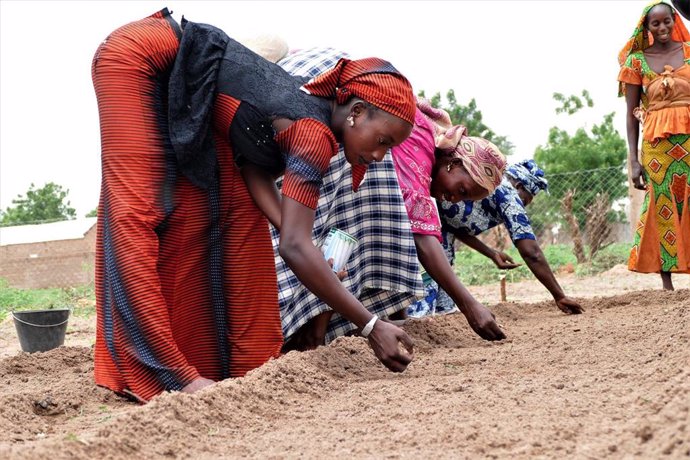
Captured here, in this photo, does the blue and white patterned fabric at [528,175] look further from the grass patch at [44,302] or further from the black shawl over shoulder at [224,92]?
the grass patch at [44,302]

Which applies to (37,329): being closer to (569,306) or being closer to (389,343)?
(569,306)

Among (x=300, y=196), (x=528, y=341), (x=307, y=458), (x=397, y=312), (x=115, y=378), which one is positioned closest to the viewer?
(x=307, y=458)

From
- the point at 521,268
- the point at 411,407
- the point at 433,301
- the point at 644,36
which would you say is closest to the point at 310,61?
the point at 411,407

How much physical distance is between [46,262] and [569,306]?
14.8 meters

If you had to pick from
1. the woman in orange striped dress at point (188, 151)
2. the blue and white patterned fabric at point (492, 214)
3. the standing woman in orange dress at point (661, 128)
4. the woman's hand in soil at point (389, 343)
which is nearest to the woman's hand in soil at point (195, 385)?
the woman in orange striped dress at point (188, 151)

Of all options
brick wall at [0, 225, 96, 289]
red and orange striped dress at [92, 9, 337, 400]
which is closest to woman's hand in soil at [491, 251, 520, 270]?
red and orange striped dress at [92, 9, 337, 400]

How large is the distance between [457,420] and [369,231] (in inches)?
70.7

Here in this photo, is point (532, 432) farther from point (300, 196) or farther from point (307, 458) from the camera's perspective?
point (300, 196)

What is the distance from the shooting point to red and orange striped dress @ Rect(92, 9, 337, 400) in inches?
115

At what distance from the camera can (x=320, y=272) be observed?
2828 mm

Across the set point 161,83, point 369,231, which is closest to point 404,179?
point 369,231

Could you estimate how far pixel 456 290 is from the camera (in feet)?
11.8

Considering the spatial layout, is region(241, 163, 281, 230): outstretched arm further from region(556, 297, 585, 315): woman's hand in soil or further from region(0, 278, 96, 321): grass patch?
region(0, 278, 96, 321): grass patch

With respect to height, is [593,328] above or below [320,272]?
below
